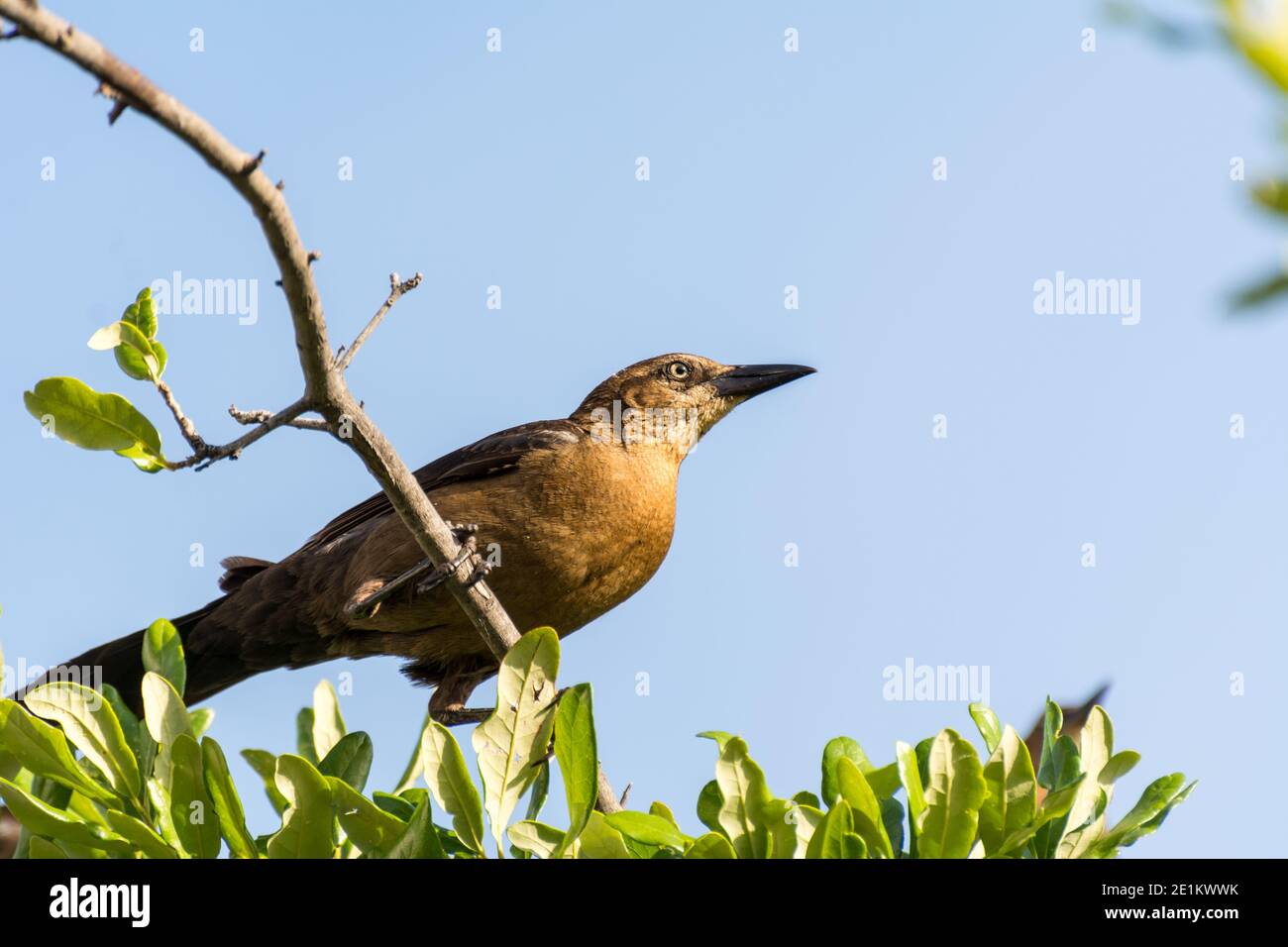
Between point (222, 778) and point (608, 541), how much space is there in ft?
8.10

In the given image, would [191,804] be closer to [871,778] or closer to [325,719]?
[325,719]

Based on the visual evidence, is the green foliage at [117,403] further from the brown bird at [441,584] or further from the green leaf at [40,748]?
the brown bird at [441,584]

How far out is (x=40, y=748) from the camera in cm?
273

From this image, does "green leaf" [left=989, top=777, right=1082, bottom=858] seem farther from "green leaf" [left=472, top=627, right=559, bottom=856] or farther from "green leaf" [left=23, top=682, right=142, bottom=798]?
"green leaf" [left=23, top=682, right=142, bottom=798]

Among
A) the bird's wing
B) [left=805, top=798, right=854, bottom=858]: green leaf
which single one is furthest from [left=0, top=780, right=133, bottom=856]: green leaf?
the bird's wing

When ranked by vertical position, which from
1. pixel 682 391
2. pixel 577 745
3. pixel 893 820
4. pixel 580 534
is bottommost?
pixel 893 820

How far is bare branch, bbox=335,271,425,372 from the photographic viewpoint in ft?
10.0

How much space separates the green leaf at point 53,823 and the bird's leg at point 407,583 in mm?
1623

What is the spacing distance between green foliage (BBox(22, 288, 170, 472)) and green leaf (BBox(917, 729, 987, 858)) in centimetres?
188

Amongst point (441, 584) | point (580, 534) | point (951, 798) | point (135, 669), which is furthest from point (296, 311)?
point (135, 669)

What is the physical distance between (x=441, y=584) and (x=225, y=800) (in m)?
1.89
